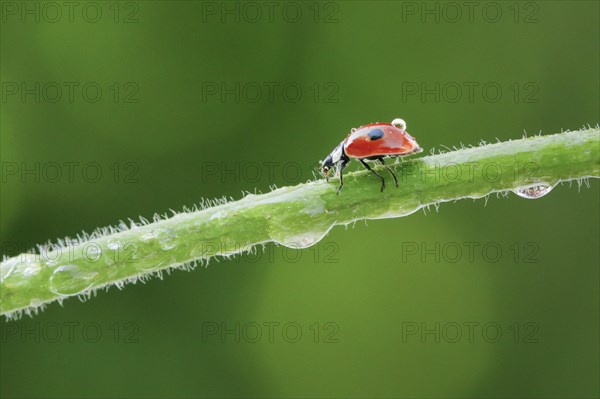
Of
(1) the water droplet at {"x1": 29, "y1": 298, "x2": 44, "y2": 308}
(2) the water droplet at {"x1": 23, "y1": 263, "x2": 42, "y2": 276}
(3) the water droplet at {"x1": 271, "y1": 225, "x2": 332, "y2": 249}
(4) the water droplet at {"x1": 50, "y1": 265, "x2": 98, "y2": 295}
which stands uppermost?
(3) the water droplet at {"x1": 271, "y1": 225, "x2": 332, "y2": 249}

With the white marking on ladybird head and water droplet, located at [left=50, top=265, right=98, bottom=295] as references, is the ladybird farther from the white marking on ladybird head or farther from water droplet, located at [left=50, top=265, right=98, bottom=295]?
water droplet, located at [left=50, top=265, right=98, bottom=295]

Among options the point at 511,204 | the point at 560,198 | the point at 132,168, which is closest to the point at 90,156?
the point at 132,168

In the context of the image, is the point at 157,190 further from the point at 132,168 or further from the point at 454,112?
the point at 454,112

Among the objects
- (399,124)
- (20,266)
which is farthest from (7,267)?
(399,124)

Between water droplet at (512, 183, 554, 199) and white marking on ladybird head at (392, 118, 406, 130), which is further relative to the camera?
white marking on ladybird head at (392, 118, 406, 130)

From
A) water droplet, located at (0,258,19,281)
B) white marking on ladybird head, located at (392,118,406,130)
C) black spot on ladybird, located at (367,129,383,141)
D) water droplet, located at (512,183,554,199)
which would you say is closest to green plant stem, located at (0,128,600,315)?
water droplet, located at (0,258,19,281)

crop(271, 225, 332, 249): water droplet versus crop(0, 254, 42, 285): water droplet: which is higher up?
crop(271, 225, 332, 249): water droplet

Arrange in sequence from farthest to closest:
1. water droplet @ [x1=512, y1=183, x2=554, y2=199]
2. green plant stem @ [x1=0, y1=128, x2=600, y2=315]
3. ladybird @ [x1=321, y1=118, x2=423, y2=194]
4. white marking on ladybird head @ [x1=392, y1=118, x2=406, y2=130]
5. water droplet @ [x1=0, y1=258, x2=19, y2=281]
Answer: white marking on ladybird head @ [x1=392, y1=118, x2=406, y2=130]
ladybird @ [x1=321, y1=118, x2=423, y2=194]
water droplet @ [x1=512, y1=183, x2=554, y2=199]
water droplet @ [x1=0, y1=258, x2=19, y2=281]
green plant stem @ [x1=0, y1=128, x2=600, y2=315]
